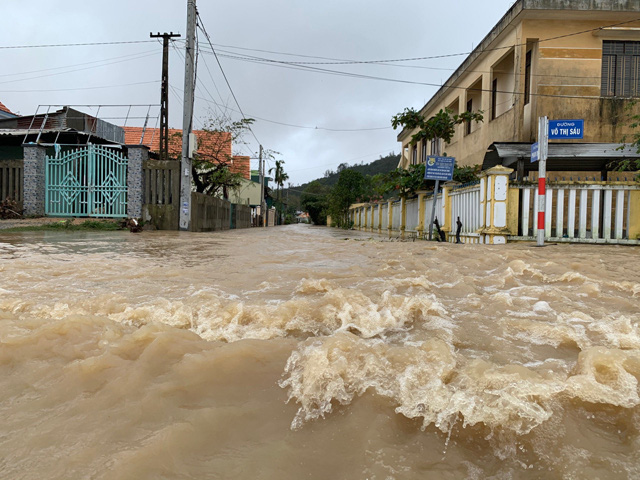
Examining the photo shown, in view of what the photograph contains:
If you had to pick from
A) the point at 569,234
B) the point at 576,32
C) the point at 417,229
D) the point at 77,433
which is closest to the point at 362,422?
the point at 77,433

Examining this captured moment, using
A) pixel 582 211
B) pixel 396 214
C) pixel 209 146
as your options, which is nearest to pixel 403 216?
pixel 396 214

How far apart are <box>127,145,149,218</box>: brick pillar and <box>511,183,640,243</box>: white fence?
35.2 ft

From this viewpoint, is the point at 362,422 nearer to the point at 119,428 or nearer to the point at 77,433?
the point at 119,428

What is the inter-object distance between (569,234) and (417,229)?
4.63 metres

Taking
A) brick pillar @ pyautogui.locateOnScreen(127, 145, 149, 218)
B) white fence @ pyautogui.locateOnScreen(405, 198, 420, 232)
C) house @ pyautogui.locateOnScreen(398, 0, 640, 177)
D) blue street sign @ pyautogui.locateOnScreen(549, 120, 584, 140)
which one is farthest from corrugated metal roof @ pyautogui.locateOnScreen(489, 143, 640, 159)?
brick pillar @ pyautogui.locateOnScreen(127, 145, 149, 218)

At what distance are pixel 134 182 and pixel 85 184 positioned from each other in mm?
1679

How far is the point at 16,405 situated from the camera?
1.47 m

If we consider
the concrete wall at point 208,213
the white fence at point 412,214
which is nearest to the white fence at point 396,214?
the white fence at point 412,214

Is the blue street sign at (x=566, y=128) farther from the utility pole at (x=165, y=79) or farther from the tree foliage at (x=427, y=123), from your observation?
the utility pole at (x=165, y=79)

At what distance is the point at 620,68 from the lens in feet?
38.7

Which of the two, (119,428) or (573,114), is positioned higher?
(573,114)

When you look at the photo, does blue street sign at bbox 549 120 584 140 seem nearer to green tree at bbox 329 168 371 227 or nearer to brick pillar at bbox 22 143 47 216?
brick pillar at bbox 22 143 47 216

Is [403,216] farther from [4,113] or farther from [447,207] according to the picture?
[4,113]

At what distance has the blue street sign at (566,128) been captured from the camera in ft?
23.1
